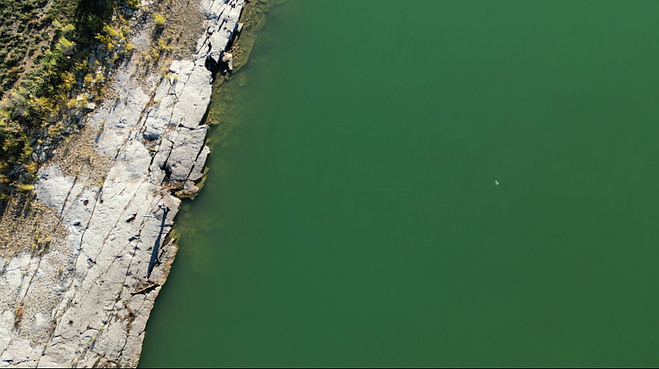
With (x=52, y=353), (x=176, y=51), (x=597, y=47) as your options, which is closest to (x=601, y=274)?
(x=597, y=47)

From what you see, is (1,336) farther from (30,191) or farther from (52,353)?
(30,191)

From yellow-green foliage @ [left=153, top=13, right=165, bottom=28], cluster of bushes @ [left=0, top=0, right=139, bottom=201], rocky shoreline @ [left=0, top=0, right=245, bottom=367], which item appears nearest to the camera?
rocky shoreline @ [left=0, top=0, right=245, bottom=367]

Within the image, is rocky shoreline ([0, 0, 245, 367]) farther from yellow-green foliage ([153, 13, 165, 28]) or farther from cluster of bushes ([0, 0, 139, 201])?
yellow-green foliage ([153, 13, 165, 28])

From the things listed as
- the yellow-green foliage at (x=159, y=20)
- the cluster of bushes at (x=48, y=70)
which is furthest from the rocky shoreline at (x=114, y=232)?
the yellow-green foliage at (x=159, y=20)

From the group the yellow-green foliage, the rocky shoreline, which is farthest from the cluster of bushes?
the yellow-green foliage

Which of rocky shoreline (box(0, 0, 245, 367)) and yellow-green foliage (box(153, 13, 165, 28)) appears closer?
rocky shoreline (box(0, 0, 245, 367))

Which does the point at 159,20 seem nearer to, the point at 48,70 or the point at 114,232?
the point at 48,70

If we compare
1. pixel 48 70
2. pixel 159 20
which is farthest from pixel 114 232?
pixel 159 20
